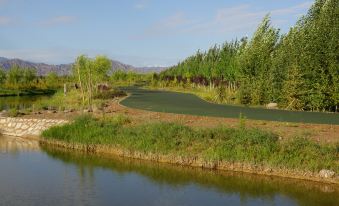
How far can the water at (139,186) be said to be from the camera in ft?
44.7

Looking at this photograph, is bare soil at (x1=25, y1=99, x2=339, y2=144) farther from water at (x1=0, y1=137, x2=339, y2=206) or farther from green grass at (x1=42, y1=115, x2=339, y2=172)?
water at (x1=0, y1=137, x2=339, y2=206)

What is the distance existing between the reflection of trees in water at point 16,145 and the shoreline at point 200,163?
6.94 feet

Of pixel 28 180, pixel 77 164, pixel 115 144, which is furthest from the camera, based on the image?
pixel 115 144

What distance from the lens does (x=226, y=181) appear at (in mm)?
15914

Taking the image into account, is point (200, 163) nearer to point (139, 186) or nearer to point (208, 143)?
point (208, 143)

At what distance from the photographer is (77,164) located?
19281 mm

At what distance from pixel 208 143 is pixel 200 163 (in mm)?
1021

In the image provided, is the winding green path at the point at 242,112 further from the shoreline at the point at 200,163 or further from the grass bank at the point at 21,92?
the grass bank at the point at 21,92

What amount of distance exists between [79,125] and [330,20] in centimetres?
1909

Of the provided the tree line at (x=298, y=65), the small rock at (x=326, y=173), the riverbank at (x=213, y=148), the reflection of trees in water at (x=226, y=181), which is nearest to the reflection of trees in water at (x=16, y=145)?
the riverbank at (x=213, y=148)

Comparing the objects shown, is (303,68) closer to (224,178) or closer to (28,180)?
(224,178)

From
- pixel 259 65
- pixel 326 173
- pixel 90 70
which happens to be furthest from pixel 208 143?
pixel 90 70

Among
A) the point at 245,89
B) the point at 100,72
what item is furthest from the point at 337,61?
the point at 100,72

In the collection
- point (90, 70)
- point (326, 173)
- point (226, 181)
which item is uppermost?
point (90, 70)
